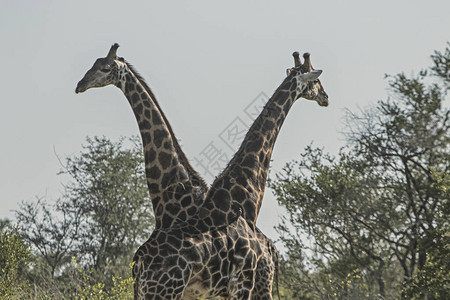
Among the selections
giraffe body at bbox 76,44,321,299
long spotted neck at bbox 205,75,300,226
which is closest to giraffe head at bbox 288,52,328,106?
long spotted neck at bbox 205,75,300,226

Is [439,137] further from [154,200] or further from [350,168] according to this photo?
[154,200]

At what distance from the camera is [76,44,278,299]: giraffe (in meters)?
7.27

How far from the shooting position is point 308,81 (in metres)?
8.52

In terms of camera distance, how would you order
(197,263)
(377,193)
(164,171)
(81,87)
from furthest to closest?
1. (377,193)
2. (81,87)
3. (164,171)
4. (197,263)

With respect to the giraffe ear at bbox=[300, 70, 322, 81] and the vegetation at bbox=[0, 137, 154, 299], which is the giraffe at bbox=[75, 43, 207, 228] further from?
the vegetation at bbox=[0, 137, 154, 299]

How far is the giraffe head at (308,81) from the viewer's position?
8461 millimetres

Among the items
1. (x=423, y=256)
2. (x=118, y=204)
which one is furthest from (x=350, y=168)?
(x=118, y=204)

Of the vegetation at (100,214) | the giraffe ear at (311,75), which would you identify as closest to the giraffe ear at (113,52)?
the giraffe ear at (311,75)

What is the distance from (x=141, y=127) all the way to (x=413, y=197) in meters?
10.2

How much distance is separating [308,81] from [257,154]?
1437 millimetres

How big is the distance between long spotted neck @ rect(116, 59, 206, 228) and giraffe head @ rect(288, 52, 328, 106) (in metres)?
1.98

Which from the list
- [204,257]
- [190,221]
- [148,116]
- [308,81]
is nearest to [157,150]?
[148,116]

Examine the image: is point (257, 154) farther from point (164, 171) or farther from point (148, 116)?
point (148, 116)

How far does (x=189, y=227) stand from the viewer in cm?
693
